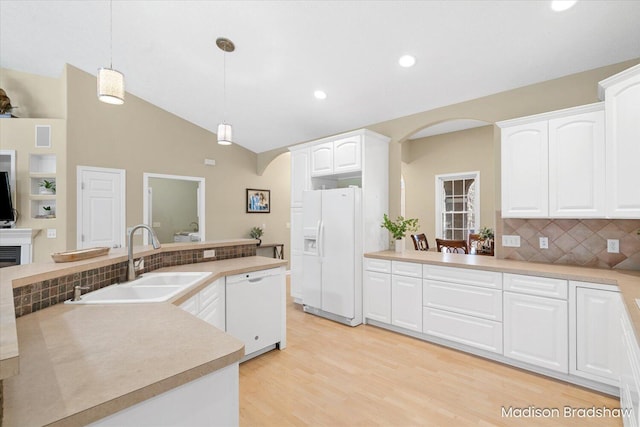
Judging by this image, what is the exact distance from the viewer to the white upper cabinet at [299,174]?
4.52 meters

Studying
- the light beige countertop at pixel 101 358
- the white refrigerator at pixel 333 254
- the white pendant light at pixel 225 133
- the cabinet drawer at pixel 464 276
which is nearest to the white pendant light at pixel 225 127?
the white pendant light at pixel 225 133

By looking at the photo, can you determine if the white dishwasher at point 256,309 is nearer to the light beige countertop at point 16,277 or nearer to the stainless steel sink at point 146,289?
the stainless steel sink at point 146,289

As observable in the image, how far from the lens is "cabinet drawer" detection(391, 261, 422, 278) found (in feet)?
10.8

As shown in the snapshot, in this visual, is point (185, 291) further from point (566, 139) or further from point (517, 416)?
point (566, 139)

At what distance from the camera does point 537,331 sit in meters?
2.54

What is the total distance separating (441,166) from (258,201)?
3829mm

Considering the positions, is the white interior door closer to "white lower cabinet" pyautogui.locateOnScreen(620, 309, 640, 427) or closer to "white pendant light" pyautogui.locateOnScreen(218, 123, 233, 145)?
"white pendant light" pyautogui.locateOnScreen(218, 123, 233, 145)

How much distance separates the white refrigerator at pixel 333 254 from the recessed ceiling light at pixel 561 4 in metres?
2.30

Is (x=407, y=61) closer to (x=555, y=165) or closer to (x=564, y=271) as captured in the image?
(x=555, y=165)

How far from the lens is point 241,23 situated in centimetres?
292

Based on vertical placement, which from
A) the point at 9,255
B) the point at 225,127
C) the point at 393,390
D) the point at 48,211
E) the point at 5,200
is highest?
the point at 225,127

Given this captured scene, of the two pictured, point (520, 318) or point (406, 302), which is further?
point (406, 302)

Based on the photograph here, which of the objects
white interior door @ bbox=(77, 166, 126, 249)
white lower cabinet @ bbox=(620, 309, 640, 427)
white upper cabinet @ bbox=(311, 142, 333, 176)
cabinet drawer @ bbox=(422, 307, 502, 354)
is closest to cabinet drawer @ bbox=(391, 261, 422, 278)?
cabinet drawer @ bbox=(422, 307, 502, 354)

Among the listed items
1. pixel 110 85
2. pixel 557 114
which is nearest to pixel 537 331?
pixel 557 114
